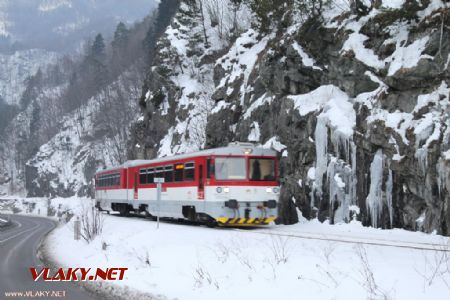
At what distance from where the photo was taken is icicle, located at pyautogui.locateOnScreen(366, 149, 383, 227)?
62.7 feet

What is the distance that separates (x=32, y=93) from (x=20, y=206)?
7627cm

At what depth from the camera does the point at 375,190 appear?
19250mm

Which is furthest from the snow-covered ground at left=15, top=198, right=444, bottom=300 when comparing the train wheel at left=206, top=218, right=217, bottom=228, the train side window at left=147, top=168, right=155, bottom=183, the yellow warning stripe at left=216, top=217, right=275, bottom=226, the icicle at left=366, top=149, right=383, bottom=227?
the train side window at left=147, top=168, right=155, bottom=183

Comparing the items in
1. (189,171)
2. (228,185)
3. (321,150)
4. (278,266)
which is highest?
(321,150)

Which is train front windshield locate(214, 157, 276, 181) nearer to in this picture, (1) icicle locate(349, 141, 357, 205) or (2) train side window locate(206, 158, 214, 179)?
(2) train side window locate(206, 158, 214, 179)

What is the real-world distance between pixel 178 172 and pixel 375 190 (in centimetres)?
833

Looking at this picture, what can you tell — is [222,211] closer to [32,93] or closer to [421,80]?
[421,80]

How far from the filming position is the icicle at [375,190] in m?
19.1

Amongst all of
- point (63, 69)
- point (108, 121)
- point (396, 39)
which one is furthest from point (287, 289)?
point (63, 69)

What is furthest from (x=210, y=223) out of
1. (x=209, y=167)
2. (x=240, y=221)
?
(x=209, y=167)

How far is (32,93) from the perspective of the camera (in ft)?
509

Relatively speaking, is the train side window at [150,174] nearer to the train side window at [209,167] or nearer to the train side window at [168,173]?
the train side window at [168,173]

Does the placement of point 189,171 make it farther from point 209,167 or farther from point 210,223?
point 210,223

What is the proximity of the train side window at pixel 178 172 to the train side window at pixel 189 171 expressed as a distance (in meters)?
0.39
